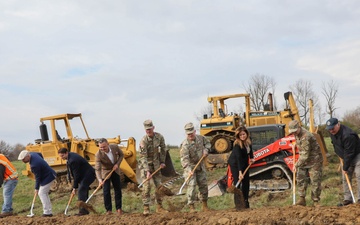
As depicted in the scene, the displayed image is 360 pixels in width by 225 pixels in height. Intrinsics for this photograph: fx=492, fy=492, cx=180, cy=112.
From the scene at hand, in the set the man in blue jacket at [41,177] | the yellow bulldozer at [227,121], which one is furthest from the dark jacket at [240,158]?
the yellow bulldozer at [227,121]

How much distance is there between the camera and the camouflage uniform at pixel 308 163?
930 cm

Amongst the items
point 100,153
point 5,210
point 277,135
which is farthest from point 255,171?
point 5,210

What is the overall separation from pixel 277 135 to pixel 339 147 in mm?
7084

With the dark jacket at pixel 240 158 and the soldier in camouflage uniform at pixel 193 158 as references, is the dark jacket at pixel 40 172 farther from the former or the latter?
the dark jacket at pixel 240 158

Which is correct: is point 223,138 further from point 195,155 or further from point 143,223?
point 143,223

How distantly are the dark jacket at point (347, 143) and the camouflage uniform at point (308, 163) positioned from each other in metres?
0.55

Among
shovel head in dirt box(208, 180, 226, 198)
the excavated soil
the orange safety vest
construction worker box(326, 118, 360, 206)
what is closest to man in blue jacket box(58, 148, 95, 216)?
the excavated soil

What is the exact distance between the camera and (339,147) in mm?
9000

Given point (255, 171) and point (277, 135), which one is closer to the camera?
point (255, 171)

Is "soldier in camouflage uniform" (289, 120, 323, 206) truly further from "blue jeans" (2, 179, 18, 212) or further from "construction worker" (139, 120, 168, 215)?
"blue jeans" (2, 179, 18, 212)

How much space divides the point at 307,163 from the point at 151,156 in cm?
307

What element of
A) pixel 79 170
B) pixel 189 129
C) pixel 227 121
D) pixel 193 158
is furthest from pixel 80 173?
pixel 227 121

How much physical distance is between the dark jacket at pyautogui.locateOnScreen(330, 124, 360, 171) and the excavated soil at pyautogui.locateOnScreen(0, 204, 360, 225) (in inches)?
41.2

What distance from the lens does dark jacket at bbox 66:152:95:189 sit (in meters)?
10.5
